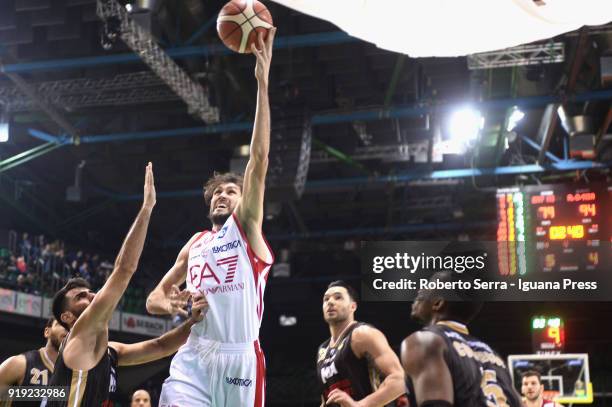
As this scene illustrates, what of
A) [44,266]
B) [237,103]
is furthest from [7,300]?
[237,103]

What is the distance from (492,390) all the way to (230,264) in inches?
63.3

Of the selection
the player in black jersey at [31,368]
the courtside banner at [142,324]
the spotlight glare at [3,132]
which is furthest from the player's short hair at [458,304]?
the courtside banner at [142,324]

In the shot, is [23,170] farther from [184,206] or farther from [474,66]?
[474,66]

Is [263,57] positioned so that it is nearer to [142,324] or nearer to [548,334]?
[548,334]

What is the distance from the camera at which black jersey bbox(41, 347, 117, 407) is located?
189 inches

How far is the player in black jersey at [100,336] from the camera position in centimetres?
452

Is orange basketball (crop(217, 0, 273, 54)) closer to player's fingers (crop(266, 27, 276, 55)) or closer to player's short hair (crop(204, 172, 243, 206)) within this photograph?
player's fingers (crop(266, 27, 276, 55))

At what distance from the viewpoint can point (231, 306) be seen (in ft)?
15.5

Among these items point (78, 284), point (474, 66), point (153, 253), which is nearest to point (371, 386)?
point (78, 284)

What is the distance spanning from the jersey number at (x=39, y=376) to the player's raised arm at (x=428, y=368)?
12.0 ft

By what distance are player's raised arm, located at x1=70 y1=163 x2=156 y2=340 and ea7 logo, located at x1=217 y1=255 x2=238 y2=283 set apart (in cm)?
45

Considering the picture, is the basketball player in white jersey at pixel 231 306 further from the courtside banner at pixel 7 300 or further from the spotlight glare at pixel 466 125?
the courtside banner at pixel 7 300

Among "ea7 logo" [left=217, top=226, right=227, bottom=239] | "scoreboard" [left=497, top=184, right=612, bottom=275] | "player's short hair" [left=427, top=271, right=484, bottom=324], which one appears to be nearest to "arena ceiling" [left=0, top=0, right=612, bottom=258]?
"scoreboard" [left=497, top=184, right=612, bottom=275]

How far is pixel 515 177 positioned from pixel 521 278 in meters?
6.52
